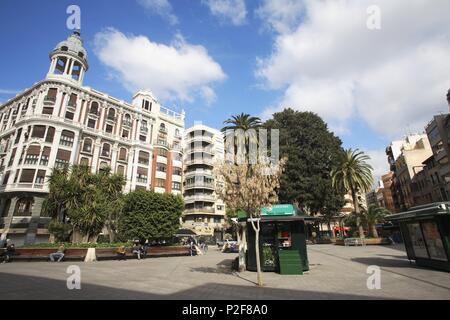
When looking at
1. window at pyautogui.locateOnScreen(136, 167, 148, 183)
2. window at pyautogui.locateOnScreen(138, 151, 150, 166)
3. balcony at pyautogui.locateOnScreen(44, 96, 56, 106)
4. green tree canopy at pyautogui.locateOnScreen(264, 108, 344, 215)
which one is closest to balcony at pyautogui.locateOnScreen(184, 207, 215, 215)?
window at pyautogui.locateOnScreen(136, 167, 148, 183)

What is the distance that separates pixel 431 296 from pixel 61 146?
47.2 meters

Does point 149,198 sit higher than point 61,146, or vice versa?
point 61,146

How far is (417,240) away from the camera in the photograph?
44.8ft

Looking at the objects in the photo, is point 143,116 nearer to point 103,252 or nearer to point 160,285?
point 103,252

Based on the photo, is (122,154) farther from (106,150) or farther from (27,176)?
(27,176)

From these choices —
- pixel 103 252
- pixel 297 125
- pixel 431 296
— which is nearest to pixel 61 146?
pixel 103 252

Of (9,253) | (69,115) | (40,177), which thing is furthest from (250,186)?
(69,115)

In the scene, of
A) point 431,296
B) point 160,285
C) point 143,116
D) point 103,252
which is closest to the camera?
point 431,296

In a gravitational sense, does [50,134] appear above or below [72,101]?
below

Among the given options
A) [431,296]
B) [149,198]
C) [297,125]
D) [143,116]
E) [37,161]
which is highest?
[143,116]

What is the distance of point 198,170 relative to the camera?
5909 centimetres

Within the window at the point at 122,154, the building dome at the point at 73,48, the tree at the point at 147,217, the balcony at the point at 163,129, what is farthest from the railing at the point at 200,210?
the building dome at the point at 73,48

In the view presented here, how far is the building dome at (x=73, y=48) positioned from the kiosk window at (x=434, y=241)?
2209 inches

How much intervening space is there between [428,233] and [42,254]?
26330 mm
